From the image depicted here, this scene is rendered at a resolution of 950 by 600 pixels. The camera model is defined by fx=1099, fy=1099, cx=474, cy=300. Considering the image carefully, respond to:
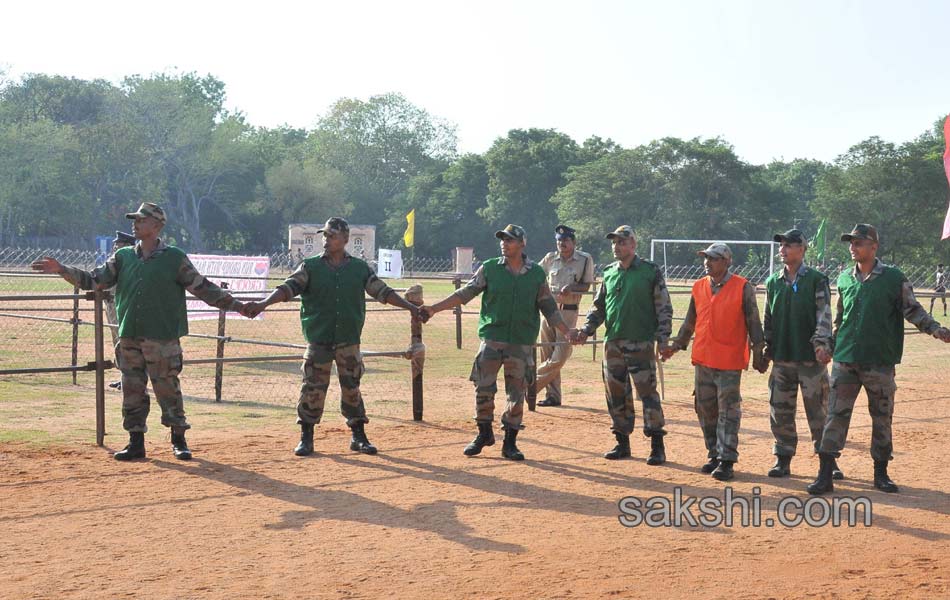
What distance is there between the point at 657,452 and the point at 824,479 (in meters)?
1.44

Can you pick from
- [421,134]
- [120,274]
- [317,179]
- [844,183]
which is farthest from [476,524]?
[421,134]

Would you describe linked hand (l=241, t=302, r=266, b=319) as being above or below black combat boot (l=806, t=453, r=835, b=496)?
above

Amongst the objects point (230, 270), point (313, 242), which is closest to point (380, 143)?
point (313, 242)

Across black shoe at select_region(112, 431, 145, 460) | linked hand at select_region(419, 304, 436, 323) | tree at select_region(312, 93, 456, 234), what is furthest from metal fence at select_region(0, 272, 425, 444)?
tree at select_region(312, 93, 456, 234)

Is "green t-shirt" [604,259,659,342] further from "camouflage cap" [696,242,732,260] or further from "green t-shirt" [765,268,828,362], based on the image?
"green t-shirt" [765,268,828,362]

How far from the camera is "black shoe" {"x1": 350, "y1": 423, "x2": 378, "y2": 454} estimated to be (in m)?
8.72

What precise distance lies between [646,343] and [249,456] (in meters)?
3.18

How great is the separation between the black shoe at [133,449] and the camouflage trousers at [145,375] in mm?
48

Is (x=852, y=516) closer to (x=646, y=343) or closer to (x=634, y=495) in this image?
(x=634, y=495)

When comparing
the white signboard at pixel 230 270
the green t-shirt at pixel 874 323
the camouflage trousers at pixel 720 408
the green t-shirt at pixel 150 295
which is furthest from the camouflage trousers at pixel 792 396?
the white signboard at pixel 230 270

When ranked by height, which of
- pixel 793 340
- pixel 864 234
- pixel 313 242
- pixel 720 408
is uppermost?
pixel 313 242

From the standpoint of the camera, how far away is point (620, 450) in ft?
28.3

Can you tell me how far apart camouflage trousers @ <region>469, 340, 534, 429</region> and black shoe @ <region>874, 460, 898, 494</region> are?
260 centimetres

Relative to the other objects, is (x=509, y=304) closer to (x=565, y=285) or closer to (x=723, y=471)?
(x=723, y=471)
